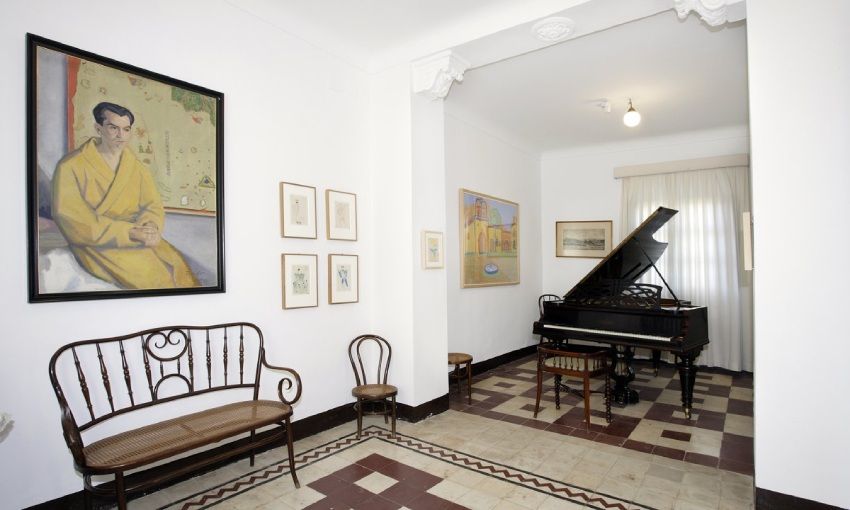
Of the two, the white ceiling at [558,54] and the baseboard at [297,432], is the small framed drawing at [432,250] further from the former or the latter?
the white ceiling at [558,54]

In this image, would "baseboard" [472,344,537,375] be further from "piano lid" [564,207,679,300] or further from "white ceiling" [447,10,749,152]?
"white ceiling" [447,10,749,152]

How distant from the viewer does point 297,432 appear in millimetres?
3619

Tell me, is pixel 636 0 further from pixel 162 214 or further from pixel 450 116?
pixel 162 214

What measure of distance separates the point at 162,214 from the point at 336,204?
4.71 ft

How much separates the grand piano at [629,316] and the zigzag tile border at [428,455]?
5.87 feet

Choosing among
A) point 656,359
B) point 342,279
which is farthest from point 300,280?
point 656,359

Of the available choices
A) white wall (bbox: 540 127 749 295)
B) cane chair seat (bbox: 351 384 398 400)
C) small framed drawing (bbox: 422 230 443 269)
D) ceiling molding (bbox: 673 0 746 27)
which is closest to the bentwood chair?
cane chair seat (bbox: 351 384 398 400)

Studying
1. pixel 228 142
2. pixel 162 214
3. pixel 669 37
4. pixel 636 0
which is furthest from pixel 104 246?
pixel 669 37

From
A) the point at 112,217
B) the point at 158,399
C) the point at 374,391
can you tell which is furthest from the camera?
the point at 374,391

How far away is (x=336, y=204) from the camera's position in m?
3.99

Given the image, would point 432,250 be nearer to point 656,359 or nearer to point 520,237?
point 520,237

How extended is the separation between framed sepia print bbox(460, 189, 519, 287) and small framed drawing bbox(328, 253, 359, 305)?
5.99 feet

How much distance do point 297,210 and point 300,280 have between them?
0.56 metres

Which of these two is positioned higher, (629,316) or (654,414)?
(629,316)
